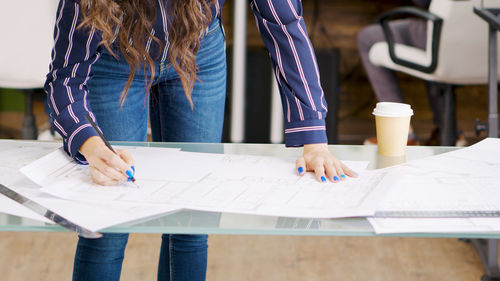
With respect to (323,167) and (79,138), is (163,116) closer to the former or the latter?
(79,138)

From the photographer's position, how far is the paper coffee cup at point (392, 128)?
3.29ft

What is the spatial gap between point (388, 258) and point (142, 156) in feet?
3.71

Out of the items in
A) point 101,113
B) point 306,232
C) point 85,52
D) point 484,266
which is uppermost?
point 85,52

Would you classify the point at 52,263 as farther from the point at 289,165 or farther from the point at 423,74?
the point at 423,74

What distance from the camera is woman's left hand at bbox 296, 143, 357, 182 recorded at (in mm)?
840

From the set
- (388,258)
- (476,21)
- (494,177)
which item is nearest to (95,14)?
(494,177)

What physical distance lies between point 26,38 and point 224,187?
1540mm

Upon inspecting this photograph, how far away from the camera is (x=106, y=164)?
32.2 inches

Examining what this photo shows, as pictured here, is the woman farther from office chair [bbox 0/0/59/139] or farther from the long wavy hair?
office chair [bbox 0/0/59/139]

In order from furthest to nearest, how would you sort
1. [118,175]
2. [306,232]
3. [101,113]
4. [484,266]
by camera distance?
[484,266] < [101,113] < [118,175] < [306,232]

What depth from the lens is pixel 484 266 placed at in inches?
69.3

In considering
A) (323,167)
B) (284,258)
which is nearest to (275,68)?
(323,167)

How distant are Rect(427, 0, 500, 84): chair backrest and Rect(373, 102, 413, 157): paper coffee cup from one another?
1138mm

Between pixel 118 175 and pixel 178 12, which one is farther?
pixel 178 12
